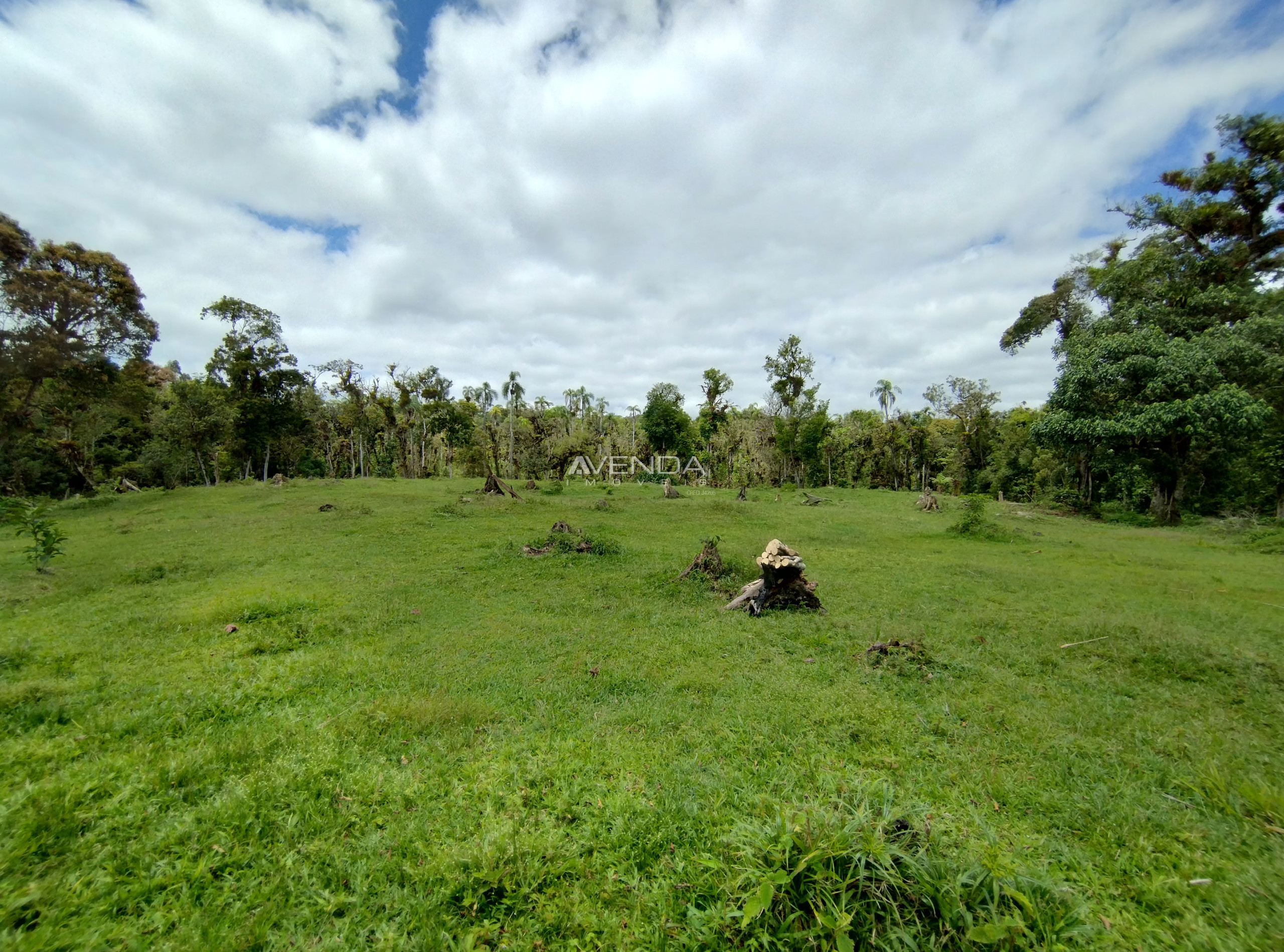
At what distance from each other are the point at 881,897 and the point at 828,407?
46446 millimetres

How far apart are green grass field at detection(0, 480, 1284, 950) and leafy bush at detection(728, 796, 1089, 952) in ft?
0.06

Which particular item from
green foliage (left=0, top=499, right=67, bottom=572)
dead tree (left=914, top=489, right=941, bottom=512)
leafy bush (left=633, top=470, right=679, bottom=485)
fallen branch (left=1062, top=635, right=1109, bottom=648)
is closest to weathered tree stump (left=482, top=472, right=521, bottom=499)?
green foliage (left=0, top=499, right=67, bottom=572)

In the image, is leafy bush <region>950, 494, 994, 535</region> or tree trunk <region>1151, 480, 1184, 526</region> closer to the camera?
leafy bush <region>950, 494, 994, 535</region>

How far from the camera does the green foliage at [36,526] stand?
35.8 ft

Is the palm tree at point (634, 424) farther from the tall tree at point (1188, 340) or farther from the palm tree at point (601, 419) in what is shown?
the tall tree at point (1188, 340)

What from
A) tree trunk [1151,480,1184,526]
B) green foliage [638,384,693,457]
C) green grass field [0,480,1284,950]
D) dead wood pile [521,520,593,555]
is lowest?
green grass field [0,480,1284,950]

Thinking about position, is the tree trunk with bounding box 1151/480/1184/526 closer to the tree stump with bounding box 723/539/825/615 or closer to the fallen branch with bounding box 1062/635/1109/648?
the fallen branch with bounding box 1062/635/1109/648

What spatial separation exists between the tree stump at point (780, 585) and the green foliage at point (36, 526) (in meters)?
15.8

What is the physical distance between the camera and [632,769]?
4469 millimetres

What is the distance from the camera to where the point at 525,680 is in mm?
6539

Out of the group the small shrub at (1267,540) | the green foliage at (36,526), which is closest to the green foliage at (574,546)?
the green foliage at (36,526)

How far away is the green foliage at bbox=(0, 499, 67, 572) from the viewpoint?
1091cm

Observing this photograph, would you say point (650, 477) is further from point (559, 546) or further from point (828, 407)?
point (559, 546)

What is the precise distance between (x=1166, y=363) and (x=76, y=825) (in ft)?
107
